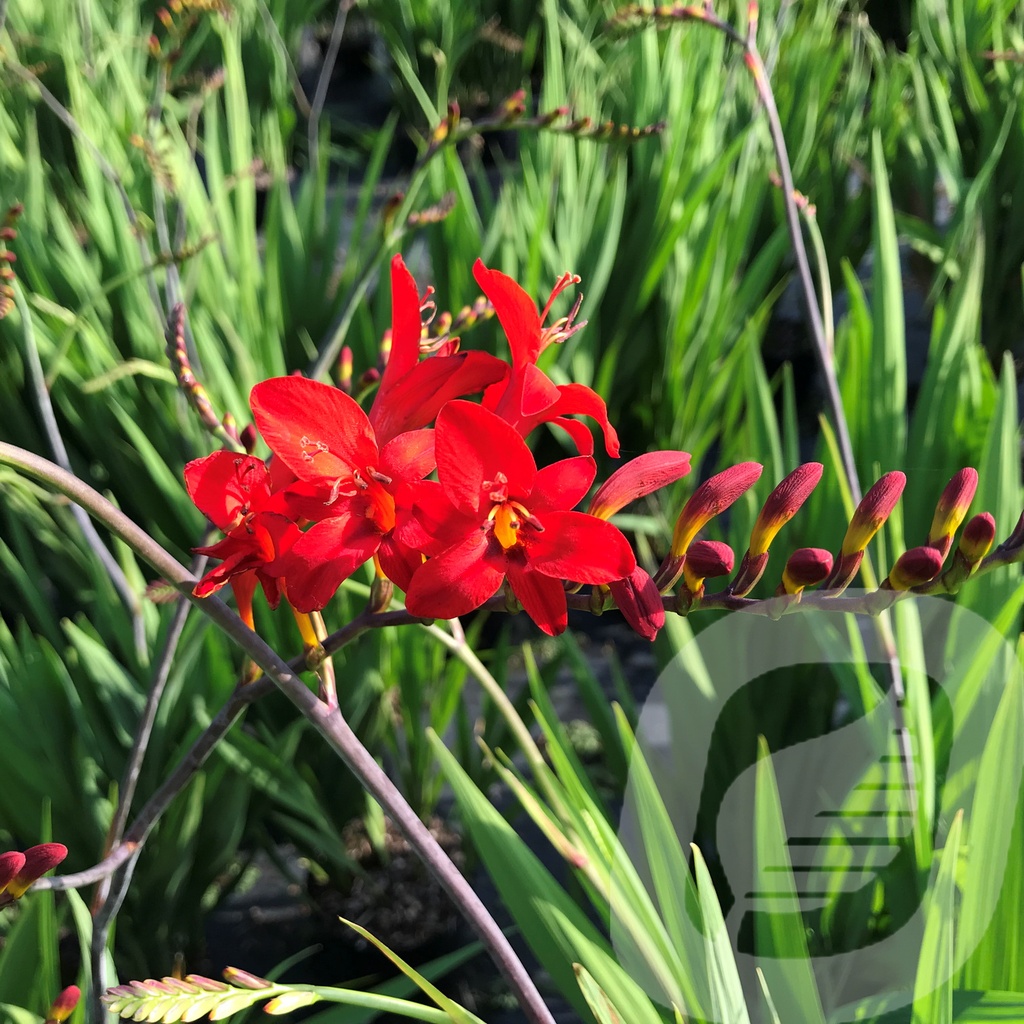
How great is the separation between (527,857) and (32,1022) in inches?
12.7

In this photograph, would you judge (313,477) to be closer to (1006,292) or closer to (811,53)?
(1006,292)

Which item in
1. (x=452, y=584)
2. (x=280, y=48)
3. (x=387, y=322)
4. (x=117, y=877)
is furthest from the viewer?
(x=280, y=48)

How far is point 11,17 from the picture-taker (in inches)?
76.5

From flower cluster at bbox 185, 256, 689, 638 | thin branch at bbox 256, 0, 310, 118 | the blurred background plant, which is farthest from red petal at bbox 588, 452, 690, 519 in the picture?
thin branch at bbox 256, 0, 310, 118

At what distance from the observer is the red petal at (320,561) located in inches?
12.2

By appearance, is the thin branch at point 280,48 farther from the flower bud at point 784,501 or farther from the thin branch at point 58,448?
the flower bud at point 784,501

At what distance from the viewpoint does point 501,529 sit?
12.6 inches

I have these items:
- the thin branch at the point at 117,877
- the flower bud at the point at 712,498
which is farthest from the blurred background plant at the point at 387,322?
the flower bud at the point at 712,498

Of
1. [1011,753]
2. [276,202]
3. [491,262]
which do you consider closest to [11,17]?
[276,202]

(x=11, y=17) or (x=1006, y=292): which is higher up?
(x=11, y=17)

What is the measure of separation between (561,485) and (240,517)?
12 cm

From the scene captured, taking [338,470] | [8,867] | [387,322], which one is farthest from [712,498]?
[387,322]

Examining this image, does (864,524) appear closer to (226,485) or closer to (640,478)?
(640,478)

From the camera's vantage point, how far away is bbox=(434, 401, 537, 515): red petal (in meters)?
0.30
